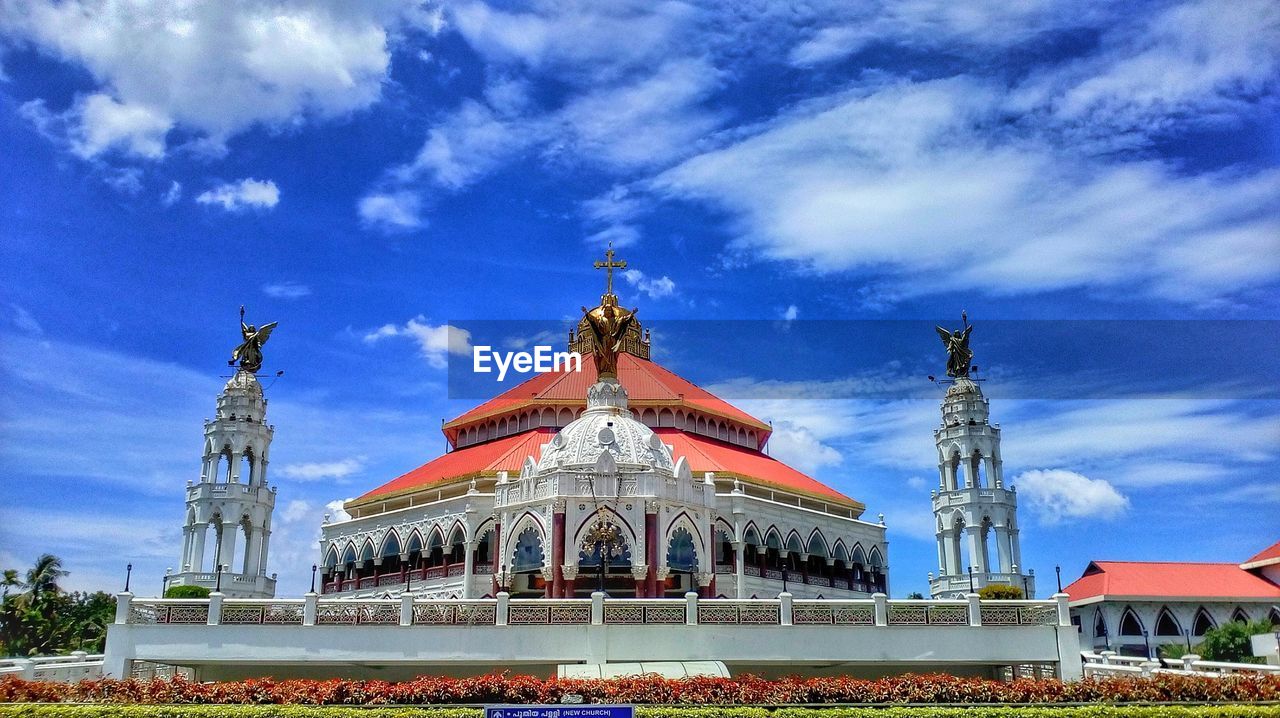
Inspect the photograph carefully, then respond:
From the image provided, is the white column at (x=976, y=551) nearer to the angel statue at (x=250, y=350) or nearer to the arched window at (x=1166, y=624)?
the arched window at (x=1166, y=624)

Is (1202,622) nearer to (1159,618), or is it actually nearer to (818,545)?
(1159,618)

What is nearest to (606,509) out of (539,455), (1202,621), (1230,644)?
(539,455)

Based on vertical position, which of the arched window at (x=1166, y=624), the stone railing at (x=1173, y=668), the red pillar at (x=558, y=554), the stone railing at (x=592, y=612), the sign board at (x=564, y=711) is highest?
the red pillar at (x=558, y=554)

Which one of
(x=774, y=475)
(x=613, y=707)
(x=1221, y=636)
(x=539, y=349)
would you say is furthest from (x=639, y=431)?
(x=1221, y=636)

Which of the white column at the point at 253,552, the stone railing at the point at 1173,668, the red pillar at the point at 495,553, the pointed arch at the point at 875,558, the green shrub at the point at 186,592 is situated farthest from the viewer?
the white column at the point at 253,552

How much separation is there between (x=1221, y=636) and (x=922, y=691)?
3083 centimetres

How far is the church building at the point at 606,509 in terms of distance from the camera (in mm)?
33344

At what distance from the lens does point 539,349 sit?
1704 inches

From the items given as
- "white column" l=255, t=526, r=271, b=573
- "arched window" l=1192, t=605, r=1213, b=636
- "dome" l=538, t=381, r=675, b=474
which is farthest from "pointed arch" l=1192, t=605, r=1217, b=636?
"white column" l=255, t=526, r=271, b=573

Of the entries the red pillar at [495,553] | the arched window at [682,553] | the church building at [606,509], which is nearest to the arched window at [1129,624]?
the church building at [606,509]

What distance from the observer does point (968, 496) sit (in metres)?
55.9

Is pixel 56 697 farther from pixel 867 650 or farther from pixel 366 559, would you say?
pixel 366 559

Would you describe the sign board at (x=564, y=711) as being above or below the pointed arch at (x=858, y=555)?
below

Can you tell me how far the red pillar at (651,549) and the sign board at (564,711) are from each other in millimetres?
15745
